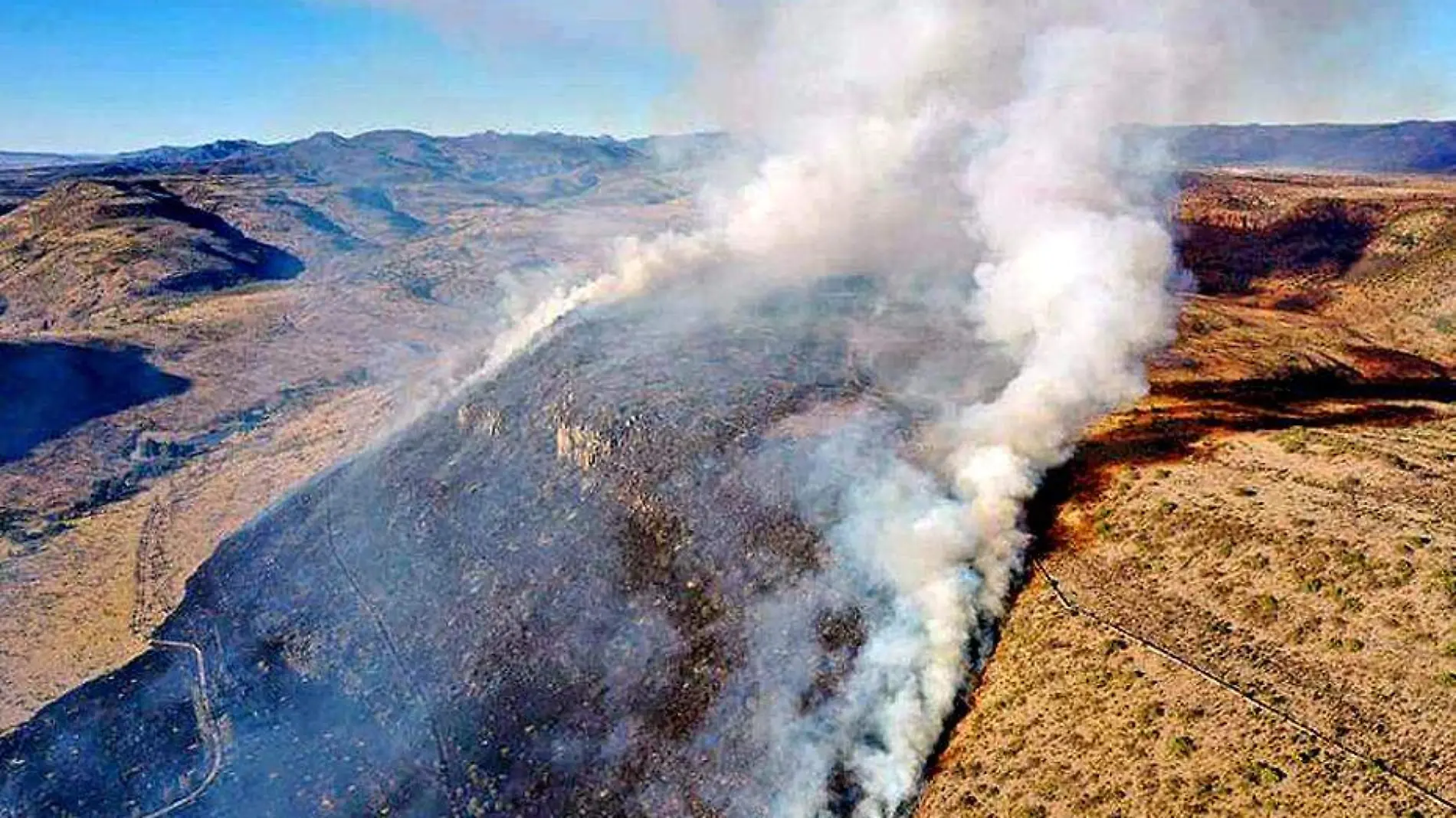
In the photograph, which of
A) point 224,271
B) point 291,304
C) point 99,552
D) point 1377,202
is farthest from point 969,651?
point 224,271

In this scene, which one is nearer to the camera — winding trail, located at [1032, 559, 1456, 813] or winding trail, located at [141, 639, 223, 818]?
winding trail, located at [1032, 559, 1456, 813]

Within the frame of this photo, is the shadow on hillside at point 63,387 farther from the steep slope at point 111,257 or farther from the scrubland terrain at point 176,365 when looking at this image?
the steep slope at point 111,257

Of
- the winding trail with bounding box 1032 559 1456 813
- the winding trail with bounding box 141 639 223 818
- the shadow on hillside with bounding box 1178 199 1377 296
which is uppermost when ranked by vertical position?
the shadow on hillside with bounding box 1178 199 1377 296

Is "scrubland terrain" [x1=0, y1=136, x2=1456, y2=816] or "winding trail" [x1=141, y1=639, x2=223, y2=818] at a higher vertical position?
"scrubland terrain" [x1=0, y1=136, x2=1456, y2=816]

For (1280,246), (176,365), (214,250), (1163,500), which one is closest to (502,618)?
(1163,500)

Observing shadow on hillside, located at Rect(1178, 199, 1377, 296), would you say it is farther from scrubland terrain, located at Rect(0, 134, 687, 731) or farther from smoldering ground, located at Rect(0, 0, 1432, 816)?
scrubland terrain, located at Rect(0, 134, 687, 731)

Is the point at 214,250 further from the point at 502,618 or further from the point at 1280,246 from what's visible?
the point at 1280,246

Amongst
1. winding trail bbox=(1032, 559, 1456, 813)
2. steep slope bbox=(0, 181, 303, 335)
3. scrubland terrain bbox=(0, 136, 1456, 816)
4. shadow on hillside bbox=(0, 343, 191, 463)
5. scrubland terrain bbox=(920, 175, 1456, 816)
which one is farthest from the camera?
steep slope bbox=(0, 181, 303, 335)

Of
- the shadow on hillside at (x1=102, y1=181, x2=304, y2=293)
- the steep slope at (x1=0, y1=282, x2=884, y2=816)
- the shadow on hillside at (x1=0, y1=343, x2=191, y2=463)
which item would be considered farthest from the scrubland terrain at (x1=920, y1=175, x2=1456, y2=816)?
the shadow on hillside at (x1=102, y1=181, x2=304, y2=293)

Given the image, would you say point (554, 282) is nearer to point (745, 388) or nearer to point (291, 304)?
point (291, 304)
